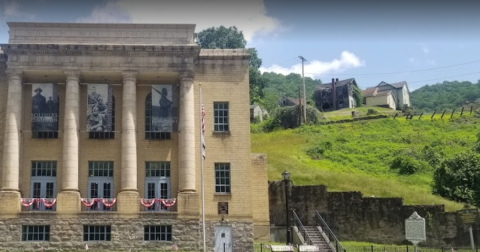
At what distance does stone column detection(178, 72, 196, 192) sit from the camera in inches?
1510

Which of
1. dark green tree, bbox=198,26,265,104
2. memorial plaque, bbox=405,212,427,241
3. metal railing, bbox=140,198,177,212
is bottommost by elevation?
memorial plaque, bbox=405,212,427,241

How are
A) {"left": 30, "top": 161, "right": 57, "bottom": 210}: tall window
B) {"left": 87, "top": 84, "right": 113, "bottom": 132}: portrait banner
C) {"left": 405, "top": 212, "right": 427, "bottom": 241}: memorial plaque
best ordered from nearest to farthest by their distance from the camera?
{"left": 405, "top": 212, "right": 427, "bottom": 241}: memorial plaque, {"left": 30, "top": 161, "right": 57, "bottom": 210}: tall window, {"left": 87, "top": 84, "right": 113, "bottom": 132}: portrait banner

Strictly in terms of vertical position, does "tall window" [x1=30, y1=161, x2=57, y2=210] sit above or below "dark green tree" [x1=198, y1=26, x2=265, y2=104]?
below

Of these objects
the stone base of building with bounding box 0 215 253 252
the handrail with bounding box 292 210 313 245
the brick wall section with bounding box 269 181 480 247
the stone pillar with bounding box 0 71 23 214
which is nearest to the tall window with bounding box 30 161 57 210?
the stone pillar with bounding box 0 71 23 214

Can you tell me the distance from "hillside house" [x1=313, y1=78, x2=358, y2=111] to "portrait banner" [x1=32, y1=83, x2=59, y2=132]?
87.6 metres

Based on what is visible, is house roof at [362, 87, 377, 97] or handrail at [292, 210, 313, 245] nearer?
handrail at [292, 210, 313, 245]

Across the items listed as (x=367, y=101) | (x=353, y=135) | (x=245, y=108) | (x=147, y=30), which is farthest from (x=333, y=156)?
(x=367, y=101)

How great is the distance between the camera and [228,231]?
38781 mm

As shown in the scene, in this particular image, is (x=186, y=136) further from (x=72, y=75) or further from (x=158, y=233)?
(x=72, y=75)

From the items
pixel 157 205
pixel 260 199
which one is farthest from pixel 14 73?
pixel 260 199

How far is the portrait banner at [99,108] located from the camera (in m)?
38.9

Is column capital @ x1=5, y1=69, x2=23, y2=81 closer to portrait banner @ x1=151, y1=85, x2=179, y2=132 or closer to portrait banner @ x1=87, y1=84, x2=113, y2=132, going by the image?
portrait banner @ x1=87, y1=84, x2=113, y2=132

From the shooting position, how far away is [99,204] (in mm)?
37969

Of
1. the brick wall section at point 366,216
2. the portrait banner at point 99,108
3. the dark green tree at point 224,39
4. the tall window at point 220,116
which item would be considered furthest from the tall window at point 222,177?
the dark green tree at point 224,39
